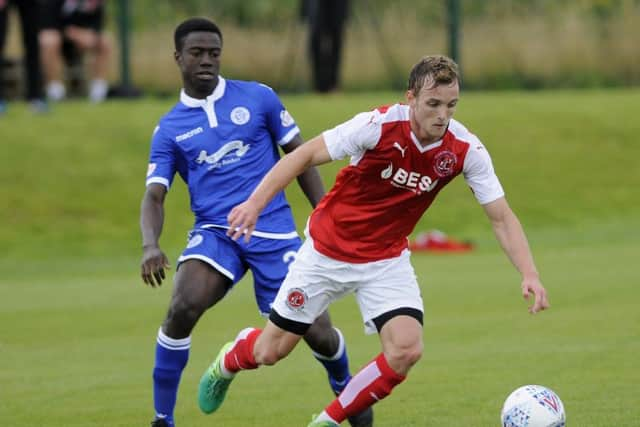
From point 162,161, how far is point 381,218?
165 cm

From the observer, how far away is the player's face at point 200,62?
8633mm

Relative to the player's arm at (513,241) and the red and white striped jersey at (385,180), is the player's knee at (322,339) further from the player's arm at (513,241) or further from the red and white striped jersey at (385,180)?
the player's arm at (513,241)

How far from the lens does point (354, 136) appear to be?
285 inches

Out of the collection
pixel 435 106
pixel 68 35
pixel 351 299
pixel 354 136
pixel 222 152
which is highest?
pixel 435 106

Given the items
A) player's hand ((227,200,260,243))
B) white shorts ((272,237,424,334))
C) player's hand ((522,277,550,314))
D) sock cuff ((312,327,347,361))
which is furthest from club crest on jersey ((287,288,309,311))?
player's hand ((522,277,550,314))

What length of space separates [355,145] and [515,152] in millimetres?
18170

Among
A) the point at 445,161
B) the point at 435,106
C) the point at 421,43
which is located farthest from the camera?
the point at 421,43

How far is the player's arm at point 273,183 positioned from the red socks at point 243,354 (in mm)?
1275

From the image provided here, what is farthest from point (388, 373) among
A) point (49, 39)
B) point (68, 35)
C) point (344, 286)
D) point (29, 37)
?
point (68, 35)

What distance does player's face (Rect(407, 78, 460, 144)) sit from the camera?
7074mm

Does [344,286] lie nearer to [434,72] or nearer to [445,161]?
[445,161]

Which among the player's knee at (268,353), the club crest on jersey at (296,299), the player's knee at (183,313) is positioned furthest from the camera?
the player's knee at (183,313)

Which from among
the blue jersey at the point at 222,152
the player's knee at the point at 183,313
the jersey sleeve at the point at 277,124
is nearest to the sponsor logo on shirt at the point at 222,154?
the blue jersey at the point at 222,152

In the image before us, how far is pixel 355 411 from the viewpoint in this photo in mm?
7387
